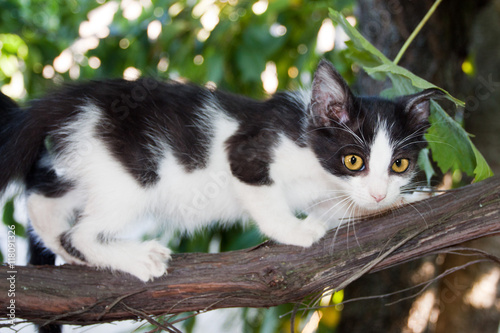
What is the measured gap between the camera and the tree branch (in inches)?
55.1

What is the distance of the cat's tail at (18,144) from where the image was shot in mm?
1641

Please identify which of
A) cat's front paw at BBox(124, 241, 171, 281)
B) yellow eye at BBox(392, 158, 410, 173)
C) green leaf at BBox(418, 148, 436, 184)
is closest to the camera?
cat's front paw at BBox(124, 241, 171, 281)

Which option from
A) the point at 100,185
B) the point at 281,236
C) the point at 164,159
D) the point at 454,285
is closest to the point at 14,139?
the point at 100,185

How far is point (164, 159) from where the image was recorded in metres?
1.72

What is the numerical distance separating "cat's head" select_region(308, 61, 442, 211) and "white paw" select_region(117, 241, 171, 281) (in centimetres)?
62

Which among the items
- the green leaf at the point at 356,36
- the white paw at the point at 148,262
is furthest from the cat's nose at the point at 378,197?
the white paw at the point at 148,262

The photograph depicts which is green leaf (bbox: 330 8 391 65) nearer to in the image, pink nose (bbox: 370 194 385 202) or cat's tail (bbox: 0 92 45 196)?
pink nose (bbox: 370 194 385 202)

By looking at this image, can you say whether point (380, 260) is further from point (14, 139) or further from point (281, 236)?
point (14, 139)

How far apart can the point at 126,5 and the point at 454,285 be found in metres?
2.28

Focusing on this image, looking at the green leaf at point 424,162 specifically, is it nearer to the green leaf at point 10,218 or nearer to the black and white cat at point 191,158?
the black and white cat at point 191,158

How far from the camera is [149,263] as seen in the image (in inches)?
59.5

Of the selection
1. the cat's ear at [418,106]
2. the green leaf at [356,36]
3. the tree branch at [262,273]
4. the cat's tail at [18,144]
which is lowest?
the tree branch at [262,273]

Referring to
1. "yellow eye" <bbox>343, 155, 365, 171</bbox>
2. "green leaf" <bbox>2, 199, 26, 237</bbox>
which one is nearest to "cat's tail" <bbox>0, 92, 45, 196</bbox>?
"green leaf" <bbox>2, 199, 26, 237</bbox>

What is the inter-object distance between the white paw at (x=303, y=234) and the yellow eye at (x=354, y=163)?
0.22 metres
